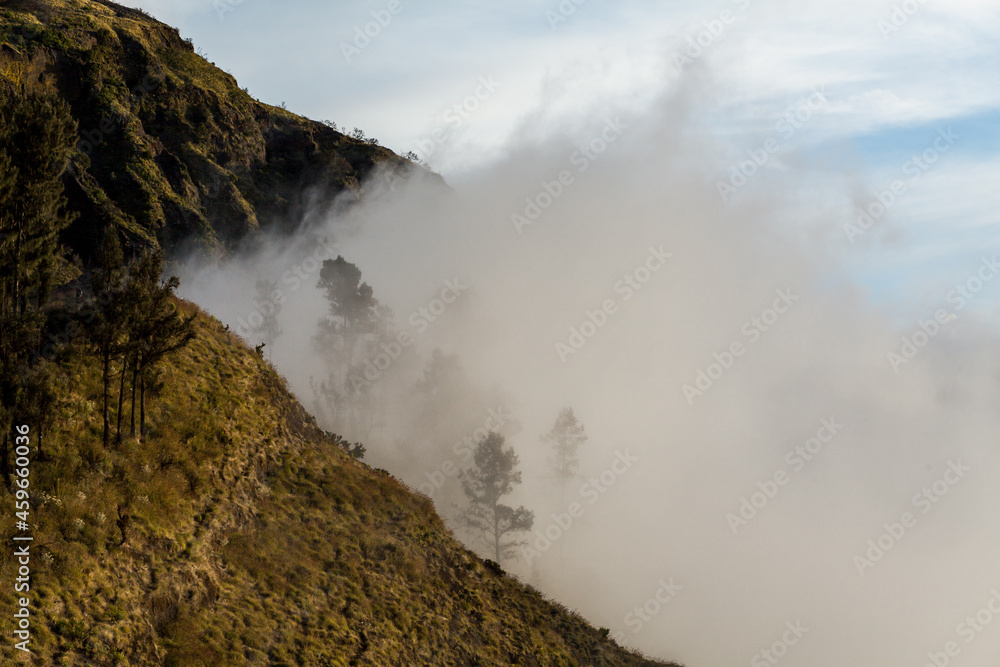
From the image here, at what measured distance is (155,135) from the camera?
80.2 metres

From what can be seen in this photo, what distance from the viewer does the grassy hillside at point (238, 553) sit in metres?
20.3

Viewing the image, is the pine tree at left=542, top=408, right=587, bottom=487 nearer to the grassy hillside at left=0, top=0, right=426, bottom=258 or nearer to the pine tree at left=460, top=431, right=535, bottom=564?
the pine tree at left=460, top=431, right=535, bottom=564

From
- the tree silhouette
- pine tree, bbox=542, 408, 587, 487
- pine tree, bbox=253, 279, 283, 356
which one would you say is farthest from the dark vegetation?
pine tree, bbox=542, 408, 587, 487

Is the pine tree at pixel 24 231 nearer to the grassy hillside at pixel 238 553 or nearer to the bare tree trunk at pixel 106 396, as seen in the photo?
the bare tree trunk at pixel 106 396

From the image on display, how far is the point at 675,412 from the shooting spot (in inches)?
5330

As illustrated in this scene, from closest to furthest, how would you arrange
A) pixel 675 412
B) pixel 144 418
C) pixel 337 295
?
pixel 144 418, pixel 337 295, pixel 675 412

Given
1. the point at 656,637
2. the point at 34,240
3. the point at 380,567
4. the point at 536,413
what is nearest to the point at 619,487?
the point at 536,413

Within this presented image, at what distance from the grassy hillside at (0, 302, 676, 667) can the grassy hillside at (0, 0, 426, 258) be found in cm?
3175

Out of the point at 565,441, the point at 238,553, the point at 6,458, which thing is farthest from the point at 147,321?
the point at 565,441

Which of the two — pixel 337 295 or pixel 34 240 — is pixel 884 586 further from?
pixel 34 240

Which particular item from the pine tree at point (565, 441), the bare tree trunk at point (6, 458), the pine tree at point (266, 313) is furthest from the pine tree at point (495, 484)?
the bare tree trunk at point (6, 458)

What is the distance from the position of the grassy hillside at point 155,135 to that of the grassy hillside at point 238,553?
31749 mm

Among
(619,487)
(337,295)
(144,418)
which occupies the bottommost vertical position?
(144,418)

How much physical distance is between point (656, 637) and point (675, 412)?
221 ft
